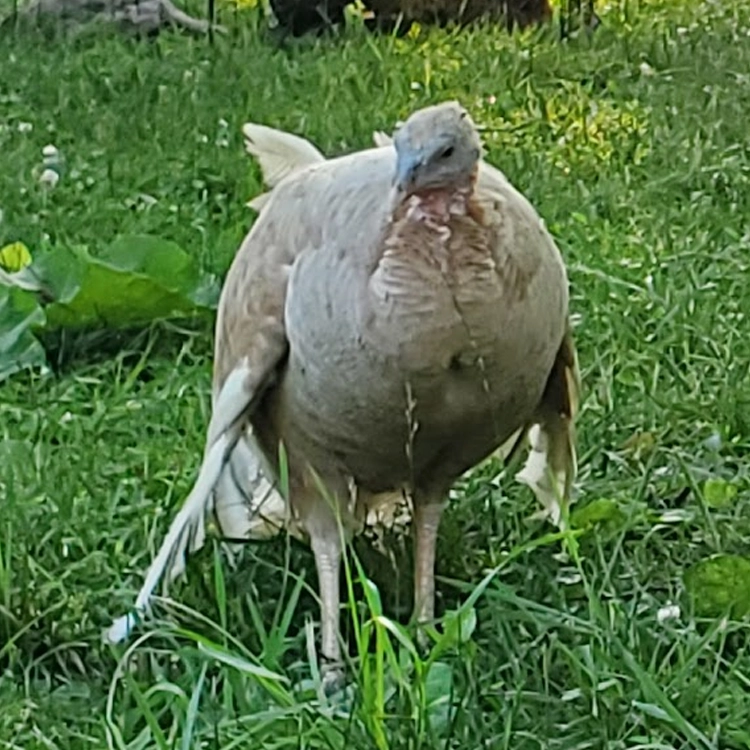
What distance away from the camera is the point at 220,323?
3.32m

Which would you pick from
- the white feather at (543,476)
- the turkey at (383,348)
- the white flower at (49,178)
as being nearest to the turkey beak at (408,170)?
the turkey at (383,348)

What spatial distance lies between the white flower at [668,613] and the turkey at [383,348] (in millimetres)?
267

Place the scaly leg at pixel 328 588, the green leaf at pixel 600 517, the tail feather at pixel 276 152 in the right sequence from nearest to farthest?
the scaly leg at pixel 328 588
the green leaf at pixel 600 517
the tail feather at pixel 276 152

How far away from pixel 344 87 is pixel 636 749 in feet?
12.7

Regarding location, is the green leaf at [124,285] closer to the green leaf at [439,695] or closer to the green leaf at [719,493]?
the green leaf at [719,493]

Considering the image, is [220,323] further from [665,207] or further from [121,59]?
[121,59]

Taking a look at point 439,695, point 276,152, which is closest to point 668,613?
point 439,695

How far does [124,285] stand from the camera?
4367mm

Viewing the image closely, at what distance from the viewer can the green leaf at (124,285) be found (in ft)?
14.3

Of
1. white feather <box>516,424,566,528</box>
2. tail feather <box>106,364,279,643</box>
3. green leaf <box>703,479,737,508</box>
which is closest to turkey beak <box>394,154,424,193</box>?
tail feather <box>106,364,279,643</box>

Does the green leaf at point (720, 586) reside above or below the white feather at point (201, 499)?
below

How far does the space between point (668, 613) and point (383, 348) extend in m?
0.64

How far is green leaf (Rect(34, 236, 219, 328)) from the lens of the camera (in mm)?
4367

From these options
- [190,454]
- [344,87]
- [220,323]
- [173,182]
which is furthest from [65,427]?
[344,87]
